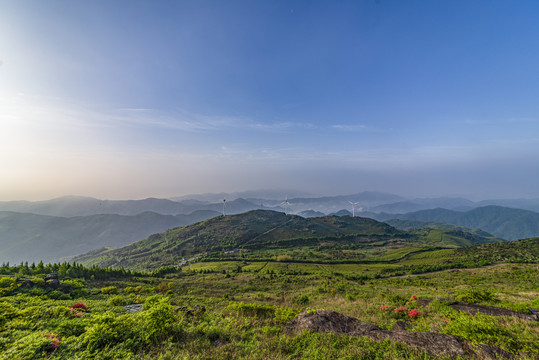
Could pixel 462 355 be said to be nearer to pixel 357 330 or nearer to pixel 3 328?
pixel 357 330

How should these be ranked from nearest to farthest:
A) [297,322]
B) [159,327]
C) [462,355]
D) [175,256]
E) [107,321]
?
1. [462,355]
2. [107,321]
3. [159,327]
4. [297,322]
5. [175,256]

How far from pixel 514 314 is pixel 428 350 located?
43.5ft

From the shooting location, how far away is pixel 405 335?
37.2 feet

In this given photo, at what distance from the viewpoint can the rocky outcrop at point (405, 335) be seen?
9.07 m

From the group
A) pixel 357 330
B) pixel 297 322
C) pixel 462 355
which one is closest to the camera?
pixel 462 355

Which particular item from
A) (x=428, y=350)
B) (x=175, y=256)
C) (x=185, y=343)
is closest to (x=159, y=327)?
(x=185, y=343)

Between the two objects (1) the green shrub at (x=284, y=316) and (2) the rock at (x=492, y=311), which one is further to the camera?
(1) the green shrub at (x=284, y=316)

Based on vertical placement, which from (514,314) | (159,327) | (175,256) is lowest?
(175,256)

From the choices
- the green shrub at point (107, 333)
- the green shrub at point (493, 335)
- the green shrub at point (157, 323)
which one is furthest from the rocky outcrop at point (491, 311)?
the green shrub at point (107, 333)

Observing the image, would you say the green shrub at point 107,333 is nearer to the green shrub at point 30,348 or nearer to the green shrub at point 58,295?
the green shrub at point 30,348

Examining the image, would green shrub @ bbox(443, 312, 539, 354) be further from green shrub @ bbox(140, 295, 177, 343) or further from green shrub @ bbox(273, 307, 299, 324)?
green shrub @ bbox(140, 295, 177, 343)

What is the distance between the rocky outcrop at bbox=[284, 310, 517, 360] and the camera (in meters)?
9.07

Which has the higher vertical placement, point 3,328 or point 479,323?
point 3,328

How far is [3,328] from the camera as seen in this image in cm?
1074
